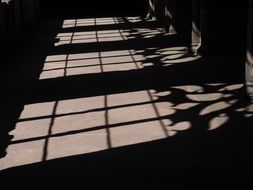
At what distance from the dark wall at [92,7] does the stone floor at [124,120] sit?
15.0 metres

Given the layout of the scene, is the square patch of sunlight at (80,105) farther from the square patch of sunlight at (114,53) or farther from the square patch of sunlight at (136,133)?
the square patch of sunlight at (114,53)

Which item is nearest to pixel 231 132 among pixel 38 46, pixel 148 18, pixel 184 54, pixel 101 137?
pixel 101 137

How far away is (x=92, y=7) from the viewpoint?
3106cm

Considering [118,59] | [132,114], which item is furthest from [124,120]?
[118,59]

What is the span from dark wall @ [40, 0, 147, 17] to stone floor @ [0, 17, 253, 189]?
15.0m

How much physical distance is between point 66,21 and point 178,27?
9.42m

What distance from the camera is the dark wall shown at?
98.4 feet

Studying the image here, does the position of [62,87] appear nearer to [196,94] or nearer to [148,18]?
[196,94]

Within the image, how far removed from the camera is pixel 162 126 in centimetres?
793

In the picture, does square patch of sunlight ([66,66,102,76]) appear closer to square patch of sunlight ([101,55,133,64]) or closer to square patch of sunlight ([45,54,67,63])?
square patch of sunlight ([101,55,133,64])

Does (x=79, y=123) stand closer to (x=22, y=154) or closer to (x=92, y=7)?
(x=22, y=154)

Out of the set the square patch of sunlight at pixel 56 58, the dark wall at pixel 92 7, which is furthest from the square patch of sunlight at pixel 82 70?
the dark wall at pixel 92 7

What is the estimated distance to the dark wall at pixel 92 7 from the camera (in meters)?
30.0

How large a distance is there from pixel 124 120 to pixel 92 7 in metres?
23.7
